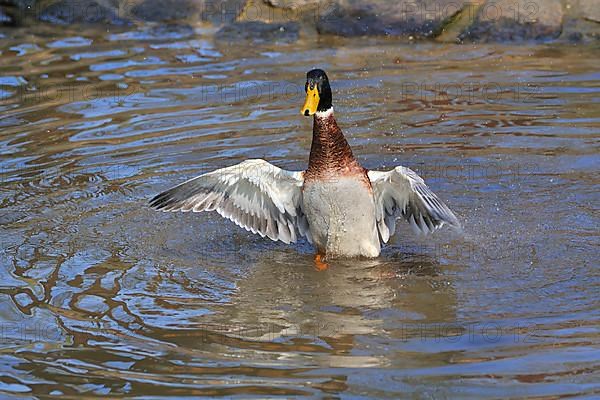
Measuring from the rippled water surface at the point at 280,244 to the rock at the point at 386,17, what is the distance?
23cm

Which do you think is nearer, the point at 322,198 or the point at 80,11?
the point at 322,198

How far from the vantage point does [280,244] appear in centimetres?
723

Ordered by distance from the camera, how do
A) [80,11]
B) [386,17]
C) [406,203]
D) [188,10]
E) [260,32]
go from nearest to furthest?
[406,203] < [386,17] < [260,32] < [188,10] < [80,11]

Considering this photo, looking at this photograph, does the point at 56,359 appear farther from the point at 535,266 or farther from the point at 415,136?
the point at 415,136

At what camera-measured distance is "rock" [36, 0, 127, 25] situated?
12242 millimetres

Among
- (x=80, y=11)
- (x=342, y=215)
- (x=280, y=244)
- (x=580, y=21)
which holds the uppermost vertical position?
(x=80, y=11)

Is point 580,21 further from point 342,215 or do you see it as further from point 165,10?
point 342,215

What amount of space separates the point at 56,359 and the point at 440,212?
2336mm

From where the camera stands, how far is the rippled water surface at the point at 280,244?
5.11 m

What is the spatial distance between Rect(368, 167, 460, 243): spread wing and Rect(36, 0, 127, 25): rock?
6142 mm

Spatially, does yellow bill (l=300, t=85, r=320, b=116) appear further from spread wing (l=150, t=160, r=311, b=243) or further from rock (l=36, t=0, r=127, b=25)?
rock (l=36, t=0, r=127, b=25)

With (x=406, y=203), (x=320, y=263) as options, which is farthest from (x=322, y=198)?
(x=406, y=203)

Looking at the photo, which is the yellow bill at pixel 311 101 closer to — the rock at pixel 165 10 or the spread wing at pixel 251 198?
the spread wing at pixel 251 198

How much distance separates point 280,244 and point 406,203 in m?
0.94
